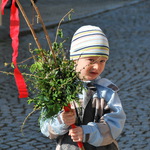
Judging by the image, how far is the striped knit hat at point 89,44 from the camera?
10.7ft

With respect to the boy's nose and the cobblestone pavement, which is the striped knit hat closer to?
the boy's nose


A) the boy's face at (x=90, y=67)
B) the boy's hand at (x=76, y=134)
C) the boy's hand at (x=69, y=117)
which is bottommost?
the boy's hand at (x=76, y=134)

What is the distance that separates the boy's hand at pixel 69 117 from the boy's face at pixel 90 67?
9.0 inches

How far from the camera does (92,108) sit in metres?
3.33

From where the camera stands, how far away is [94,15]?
584 inches

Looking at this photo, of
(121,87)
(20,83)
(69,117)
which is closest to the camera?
(20,83)

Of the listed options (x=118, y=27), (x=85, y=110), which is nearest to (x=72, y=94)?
(x=85, y=110)

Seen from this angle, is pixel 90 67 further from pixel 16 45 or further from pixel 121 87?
pixel 121 87

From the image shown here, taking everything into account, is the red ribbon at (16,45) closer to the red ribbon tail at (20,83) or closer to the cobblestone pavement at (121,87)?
the red ribbon tail at (20,83)

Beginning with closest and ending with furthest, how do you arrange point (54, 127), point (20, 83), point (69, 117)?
point (20, 83)
point (69, 117)
point (54, 127)

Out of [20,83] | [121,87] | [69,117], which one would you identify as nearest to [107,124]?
[69,117]

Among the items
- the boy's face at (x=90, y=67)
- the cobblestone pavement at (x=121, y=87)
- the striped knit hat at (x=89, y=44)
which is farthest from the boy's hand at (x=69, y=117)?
the cobblestone pavement at (x=121, y=87)

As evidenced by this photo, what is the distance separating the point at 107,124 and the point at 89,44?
46 centimetres

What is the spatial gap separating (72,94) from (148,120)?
11.5 feet
